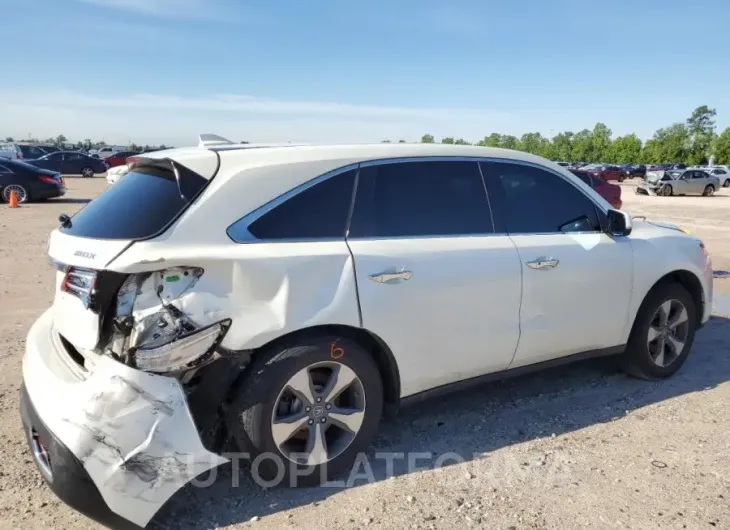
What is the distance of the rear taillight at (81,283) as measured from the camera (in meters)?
Result: 2.65

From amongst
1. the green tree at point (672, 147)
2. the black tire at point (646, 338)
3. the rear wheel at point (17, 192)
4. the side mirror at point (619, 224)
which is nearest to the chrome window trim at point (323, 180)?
the side mirror at point (619, 224)

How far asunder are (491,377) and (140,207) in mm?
2291

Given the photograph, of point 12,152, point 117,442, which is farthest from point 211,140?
point 12,152

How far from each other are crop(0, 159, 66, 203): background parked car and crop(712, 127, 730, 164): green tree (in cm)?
8140

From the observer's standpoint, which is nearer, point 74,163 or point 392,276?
point 392,276

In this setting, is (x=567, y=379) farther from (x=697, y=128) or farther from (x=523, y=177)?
(x=697, y=128)

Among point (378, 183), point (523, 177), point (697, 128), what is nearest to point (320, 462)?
point (378, 183)

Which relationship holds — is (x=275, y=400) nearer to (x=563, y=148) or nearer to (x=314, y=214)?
(x=314, y=214)

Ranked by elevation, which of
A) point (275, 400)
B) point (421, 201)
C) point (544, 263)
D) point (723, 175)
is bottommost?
point (275, 400)

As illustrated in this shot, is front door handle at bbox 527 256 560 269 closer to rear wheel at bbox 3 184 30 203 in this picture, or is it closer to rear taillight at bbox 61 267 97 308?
rear taillight at bbox 61 267 97 308

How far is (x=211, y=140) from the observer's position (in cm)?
361

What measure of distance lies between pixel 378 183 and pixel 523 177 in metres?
1.16

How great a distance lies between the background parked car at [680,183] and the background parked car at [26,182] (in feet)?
96.8

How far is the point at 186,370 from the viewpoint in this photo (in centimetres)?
271
